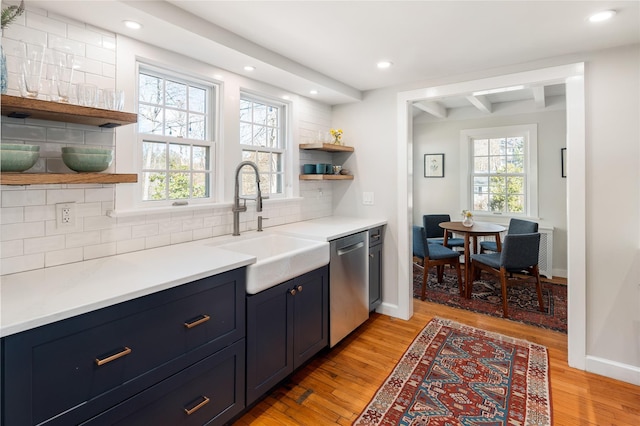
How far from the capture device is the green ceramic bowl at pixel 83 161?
5.13 ft

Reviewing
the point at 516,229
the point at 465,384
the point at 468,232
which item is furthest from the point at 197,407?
the point at 516,229

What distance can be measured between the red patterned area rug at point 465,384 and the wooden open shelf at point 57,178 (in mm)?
1849

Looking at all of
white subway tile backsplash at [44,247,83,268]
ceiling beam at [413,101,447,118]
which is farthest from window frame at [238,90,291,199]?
ceiling beam at [413,101,447,118]

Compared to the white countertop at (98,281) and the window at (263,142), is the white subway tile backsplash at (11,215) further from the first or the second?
the window at (263,142)

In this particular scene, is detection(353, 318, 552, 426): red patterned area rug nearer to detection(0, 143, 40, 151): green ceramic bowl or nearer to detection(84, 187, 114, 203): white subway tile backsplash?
detection(84, 187, 114, 203): white subway tile backsplash

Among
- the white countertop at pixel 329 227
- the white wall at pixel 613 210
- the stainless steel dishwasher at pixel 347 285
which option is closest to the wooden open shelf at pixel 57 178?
the white countertop at pixel 329 227

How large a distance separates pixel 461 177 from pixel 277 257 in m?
4.33

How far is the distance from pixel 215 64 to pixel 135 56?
551 mm

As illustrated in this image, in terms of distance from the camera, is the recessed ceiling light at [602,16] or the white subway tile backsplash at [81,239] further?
the recessed ceiling light at [602,16]

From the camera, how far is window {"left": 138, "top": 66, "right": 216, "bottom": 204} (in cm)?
215

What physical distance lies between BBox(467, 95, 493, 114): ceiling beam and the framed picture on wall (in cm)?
98

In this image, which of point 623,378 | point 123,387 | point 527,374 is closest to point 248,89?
point 123,387

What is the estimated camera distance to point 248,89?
272 cm

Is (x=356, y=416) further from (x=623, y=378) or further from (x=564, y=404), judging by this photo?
(x=623, y=378)
